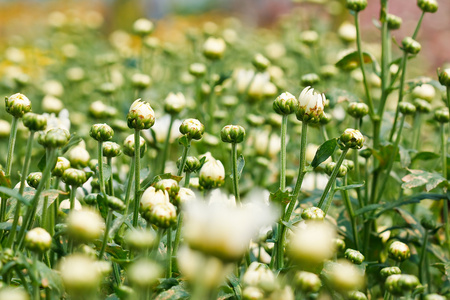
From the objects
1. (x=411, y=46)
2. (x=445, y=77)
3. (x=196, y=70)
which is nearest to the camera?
(x=445, y=77)

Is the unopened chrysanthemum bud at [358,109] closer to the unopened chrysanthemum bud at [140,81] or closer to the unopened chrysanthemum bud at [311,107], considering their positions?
the unopened chrysanthemum bud at [311,107]

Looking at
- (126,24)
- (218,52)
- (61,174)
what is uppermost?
(126,24)

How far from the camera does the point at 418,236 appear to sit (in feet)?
4.07

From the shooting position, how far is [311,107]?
0.94 m

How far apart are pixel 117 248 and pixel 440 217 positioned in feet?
3.66

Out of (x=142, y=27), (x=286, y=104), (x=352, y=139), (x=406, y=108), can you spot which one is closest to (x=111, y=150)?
(x=286, y=104)

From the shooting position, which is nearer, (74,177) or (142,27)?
(74,177)

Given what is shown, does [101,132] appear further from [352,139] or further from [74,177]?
[352,139]

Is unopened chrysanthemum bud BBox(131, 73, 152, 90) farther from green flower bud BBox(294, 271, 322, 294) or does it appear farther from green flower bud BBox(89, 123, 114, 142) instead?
green flower bud BBox(294, 271, 322, 294)

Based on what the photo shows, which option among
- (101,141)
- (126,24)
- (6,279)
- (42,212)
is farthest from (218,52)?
(126,24)

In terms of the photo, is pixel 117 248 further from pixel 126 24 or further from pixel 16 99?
pixel 126 24

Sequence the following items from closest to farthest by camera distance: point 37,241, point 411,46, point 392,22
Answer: point 37,241 < point 411,46 < point 392,22

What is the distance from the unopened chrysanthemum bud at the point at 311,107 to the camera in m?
0.94

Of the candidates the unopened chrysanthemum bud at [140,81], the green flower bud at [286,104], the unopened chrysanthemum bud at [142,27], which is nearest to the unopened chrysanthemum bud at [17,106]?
the green flower bud at [286,104]
